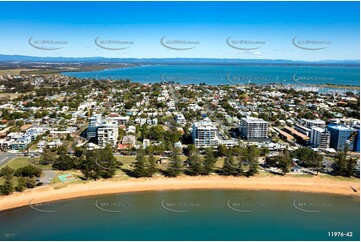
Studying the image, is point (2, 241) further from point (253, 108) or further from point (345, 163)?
point (253, 108)

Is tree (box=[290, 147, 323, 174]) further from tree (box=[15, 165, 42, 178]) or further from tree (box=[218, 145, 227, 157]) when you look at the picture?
tree (box=[15, 165, 42, 178])

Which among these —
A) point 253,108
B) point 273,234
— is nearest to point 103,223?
point 273,234

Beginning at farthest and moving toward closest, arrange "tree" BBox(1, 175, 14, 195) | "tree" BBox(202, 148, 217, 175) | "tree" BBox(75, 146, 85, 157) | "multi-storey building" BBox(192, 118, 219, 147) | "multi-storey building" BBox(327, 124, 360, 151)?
"multi-storey building" BBox(192, 118, 219, 147) < "multi-storey building" BBox(327, 124, 360, 151) < "tree" BBox(75, 146, 85, 157) < "tree" BBox(202, 148, 217, 175) < "tree" BBox(1, 175, 14, 195)

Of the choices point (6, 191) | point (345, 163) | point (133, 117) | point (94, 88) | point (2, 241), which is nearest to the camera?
point (2, 241)

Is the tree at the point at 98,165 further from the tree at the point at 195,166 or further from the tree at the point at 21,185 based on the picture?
the tree at the point at 195,166

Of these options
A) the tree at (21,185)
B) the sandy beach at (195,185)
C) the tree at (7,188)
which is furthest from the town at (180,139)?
the tree at (7,188)

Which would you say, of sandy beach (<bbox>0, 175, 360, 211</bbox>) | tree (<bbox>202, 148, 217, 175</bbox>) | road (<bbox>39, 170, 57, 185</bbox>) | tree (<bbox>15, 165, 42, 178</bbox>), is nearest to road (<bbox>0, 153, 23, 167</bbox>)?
tree (<bbox>15, 165, 42, 178</bbox>)

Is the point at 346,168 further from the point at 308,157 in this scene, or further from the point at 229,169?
the point at 229,169
